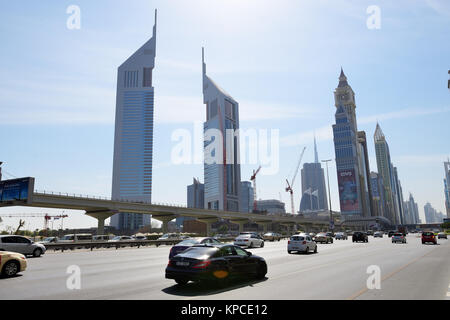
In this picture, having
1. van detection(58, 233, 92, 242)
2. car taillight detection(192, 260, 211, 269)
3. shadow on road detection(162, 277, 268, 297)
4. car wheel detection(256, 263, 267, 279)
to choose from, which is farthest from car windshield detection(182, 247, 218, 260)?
van detection(58, 233, 92, 242)

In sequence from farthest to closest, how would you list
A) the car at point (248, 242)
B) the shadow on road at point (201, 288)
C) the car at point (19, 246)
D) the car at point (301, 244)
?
the car at point (248, 242) < the car at point (301, 244) < the car at point (19, 246) < the shadow on road at point (201, 288)

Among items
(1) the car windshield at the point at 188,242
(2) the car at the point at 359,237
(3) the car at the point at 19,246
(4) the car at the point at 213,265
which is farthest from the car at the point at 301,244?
(2) the car at the point at 359,237

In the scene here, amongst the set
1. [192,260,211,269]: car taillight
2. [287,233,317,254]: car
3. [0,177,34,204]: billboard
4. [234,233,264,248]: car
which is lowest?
[234,233,264,248]: car

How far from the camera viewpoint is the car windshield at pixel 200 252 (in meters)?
10.4

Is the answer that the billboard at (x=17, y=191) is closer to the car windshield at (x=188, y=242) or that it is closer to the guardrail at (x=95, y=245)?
the guardrail at (x=95, y=245)

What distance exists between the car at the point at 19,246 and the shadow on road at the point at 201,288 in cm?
1808

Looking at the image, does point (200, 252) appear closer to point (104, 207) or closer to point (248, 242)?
point (248, 242)

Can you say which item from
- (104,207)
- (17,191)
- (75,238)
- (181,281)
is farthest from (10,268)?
(104,207)

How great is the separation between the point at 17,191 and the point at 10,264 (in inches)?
1833

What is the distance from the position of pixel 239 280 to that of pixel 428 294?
6030 millimetres

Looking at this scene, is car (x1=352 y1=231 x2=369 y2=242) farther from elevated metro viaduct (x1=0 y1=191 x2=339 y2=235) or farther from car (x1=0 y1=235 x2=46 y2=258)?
elevated metro viaduct (x1=0 y1=191 x2=339 y2=235)

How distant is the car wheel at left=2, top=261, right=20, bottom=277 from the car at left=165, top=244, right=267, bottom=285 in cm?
713

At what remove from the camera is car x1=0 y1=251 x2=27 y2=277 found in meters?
12.6
